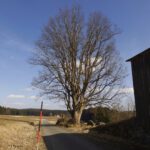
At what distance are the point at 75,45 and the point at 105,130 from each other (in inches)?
571

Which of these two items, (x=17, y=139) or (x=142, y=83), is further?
(x=17, y=139)

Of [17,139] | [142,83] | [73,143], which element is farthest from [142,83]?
[17,139]

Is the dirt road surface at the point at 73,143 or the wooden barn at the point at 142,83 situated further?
the wooden barn at the point at 142,83

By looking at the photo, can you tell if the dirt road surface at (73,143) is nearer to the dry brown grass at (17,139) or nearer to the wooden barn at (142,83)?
the dry brown grass at (17,139)

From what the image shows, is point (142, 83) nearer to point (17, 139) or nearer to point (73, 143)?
point (73, 143)

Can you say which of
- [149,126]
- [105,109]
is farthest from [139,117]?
[105,109]

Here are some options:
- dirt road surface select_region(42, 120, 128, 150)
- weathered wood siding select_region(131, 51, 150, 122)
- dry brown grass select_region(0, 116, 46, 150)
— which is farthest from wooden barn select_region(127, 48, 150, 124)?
dry brown grass select_region(0, 116, 46, 150)

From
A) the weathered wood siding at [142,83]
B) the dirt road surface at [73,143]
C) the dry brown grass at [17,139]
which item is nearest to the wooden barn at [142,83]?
the weathered wood siding at [142,83]

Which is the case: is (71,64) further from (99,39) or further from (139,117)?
(139,117)

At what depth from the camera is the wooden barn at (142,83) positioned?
67.6 ft

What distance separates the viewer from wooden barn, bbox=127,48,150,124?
20594 millimetres

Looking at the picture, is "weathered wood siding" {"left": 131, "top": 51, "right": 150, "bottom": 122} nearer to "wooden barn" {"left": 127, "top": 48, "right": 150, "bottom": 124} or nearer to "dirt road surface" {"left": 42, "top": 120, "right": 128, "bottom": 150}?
"wooden barn" {"left": 127, "top": 48, "right": 150, "bottom": 124}

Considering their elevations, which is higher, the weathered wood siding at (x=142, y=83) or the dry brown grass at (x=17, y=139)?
the weathered wood siding at (x=142, y=83)

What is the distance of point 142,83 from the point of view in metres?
21.4
